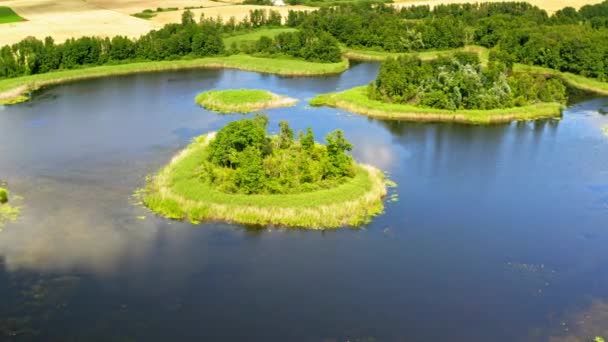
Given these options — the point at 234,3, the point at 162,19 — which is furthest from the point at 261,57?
the point at 234,3

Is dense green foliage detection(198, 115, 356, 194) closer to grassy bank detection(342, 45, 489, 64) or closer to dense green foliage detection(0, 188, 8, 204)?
dense green foliage detection(0, 188, 8, 204)

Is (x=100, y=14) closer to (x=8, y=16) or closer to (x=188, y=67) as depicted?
(x=8, y=16)

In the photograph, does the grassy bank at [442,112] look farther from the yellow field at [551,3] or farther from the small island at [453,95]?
the yellow field at [551,3]

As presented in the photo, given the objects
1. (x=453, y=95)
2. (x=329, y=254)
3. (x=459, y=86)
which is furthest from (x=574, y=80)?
(x=329, y=254)

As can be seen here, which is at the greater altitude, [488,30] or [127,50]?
[488,30]

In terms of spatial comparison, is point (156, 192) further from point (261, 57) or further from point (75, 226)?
point (261, 57)

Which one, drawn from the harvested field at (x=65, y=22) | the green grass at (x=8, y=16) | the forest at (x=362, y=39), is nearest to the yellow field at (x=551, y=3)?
the forest at (x=362, y=39)
